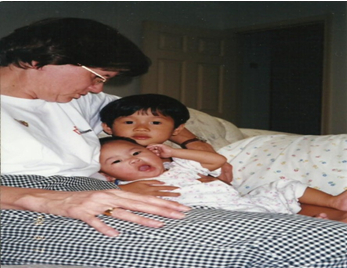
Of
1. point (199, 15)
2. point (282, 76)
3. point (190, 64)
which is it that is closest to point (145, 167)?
point (190, 64)

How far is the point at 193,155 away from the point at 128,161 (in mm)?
146

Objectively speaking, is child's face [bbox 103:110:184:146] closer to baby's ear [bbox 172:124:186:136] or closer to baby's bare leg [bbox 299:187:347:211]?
baby's ear [bbox 172:124:186:136]

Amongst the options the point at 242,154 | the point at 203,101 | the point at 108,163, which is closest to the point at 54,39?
the point at 108,163

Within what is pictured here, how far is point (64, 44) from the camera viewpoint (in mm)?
902

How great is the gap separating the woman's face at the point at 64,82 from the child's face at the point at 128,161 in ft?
0.40

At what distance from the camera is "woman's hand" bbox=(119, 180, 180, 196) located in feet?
3.12

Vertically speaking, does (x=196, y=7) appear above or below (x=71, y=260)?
above

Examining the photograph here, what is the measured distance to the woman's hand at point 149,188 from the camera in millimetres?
950

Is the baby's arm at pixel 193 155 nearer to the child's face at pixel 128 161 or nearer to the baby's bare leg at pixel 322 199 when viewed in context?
the child's face at pixel 128 161

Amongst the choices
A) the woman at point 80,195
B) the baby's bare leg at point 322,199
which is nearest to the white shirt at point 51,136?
the woman at point 80,195

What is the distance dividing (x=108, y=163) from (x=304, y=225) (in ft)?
1.55

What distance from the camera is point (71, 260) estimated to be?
681 millimetres

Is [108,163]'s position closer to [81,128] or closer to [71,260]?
[81,128]

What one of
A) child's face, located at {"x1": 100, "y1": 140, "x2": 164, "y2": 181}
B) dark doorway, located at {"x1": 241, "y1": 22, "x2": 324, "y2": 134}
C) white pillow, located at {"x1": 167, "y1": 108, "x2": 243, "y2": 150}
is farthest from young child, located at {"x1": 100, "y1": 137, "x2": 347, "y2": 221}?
dark doorway, located at {"x1": 241, "y1": 22, "x2": 324, "y2": 134}
